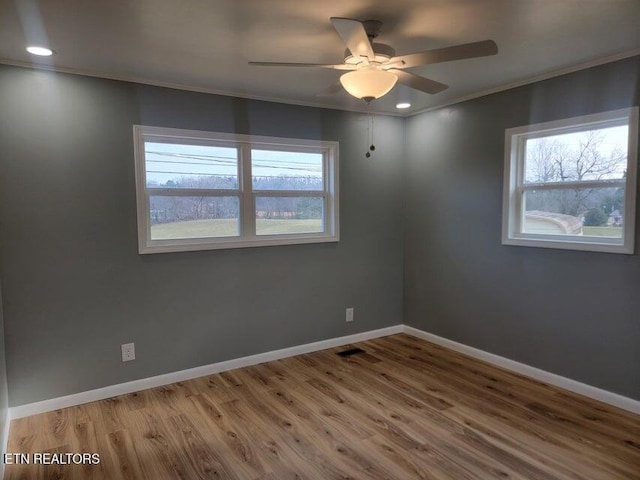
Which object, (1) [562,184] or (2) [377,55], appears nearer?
(2) [377,55]

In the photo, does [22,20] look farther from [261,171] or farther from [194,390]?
[194,390]

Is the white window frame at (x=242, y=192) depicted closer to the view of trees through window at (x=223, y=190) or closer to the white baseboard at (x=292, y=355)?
the view of trees through window at (x=223, y=190)

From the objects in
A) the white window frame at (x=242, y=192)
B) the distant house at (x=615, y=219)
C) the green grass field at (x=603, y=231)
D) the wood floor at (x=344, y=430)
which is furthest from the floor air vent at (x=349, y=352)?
the distant house at (x=615, y=219)

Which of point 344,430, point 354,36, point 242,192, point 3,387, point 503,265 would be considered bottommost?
point 344,430

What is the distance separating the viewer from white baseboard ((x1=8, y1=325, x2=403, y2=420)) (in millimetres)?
2891

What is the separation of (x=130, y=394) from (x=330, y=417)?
5.22 ft

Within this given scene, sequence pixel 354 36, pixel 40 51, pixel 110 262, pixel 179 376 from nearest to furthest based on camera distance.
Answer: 1. pixel 354 36
2. pixel 40 51
3. pixel 110 262
4. pixel 179 376

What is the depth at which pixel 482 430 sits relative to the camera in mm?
2621

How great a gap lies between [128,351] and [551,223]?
11.5ft

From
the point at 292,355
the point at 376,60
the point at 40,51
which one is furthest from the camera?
the point at 292,355

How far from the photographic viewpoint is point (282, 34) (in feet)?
7.63

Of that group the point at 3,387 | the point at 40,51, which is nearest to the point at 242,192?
the point at 40,51

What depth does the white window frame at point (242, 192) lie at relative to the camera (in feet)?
10.3

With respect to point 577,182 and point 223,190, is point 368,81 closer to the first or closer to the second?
point 223,190
